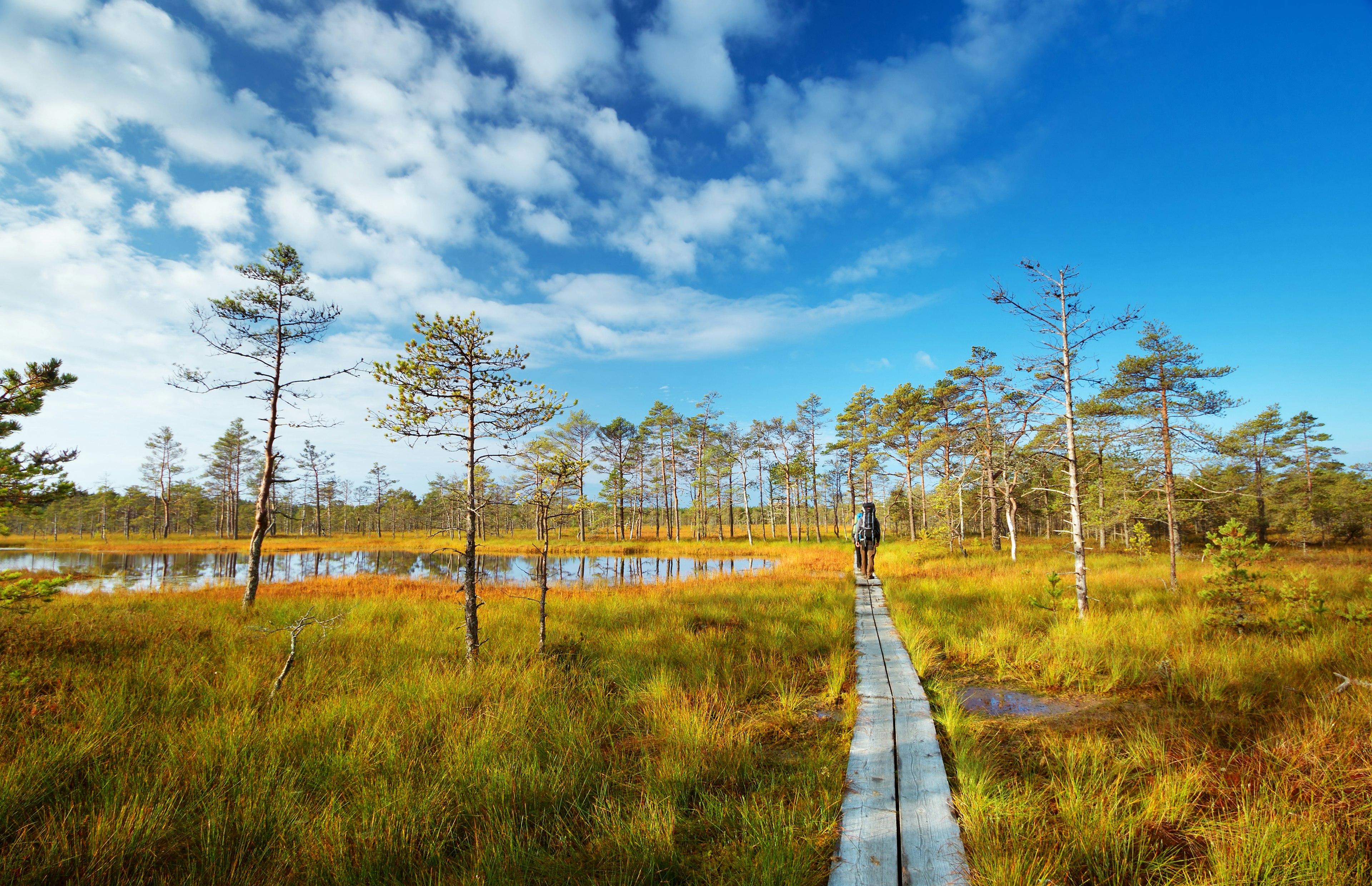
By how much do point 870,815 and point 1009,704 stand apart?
3154 millimetres

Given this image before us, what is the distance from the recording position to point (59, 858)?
90.0 inches

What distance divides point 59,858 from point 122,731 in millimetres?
1730

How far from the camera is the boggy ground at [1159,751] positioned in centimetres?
234

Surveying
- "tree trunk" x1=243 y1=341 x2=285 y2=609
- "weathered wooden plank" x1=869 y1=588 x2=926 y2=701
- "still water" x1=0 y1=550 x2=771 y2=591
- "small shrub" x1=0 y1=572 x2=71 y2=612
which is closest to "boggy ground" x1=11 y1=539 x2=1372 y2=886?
"weathered wooden plank" x1=869 y1=588 x2=926 y2=701

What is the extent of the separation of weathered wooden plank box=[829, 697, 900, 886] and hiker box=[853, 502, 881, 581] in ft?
31.6

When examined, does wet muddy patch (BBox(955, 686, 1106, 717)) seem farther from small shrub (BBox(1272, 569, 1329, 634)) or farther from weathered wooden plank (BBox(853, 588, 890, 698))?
small shrub (BBox(1272, 569, 1329, 634))

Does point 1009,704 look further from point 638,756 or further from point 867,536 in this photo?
point 867,536

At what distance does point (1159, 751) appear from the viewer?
3367 millimetres

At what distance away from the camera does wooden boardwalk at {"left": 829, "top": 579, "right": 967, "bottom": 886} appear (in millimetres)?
2387

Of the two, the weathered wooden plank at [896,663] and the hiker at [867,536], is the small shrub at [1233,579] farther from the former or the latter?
the hiker at [867,536]

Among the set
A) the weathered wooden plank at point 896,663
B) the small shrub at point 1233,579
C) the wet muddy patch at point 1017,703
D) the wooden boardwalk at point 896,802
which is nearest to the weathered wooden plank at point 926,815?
the wooden boardwalk at point 896,802

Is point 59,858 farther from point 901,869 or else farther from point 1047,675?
point 1047,675

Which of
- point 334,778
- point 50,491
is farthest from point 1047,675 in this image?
point 50,491

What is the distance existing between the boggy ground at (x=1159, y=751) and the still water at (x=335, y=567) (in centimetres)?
1196
